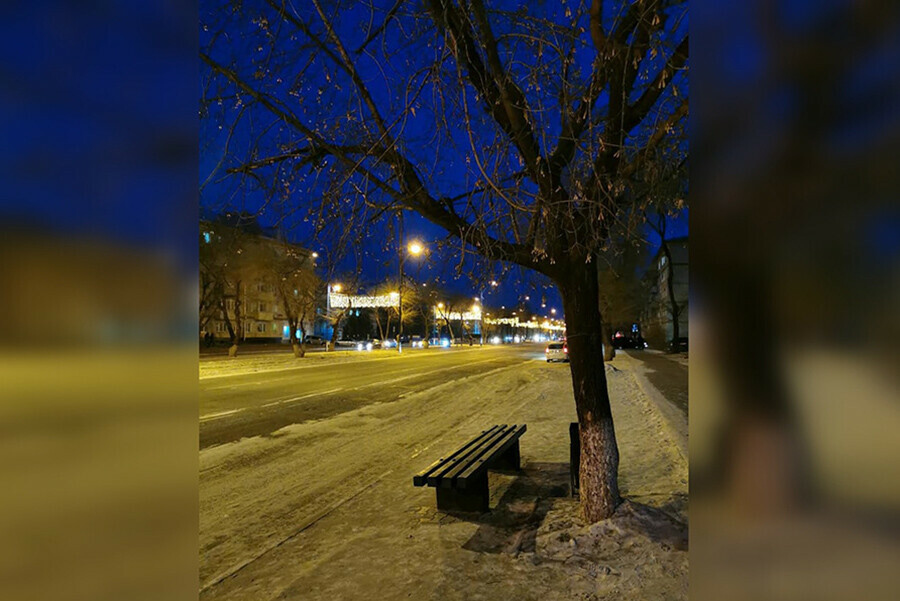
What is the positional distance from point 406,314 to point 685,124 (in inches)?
2258

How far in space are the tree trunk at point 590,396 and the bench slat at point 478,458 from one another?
39.3 inches

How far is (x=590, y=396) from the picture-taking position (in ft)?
15.8

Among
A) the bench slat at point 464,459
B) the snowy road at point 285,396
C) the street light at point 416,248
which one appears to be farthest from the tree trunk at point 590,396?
the snowy road at point 285,396

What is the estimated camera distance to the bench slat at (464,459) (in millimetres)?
4738

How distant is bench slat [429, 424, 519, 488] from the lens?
15.4 ft

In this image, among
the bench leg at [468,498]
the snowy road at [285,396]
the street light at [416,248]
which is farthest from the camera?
the snowy road at [285,396]

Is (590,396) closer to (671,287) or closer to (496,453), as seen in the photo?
(496,453)

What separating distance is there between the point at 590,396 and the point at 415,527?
2027mm

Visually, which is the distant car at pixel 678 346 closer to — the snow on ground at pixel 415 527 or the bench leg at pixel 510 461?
the snow on ground at pixel 415 527
